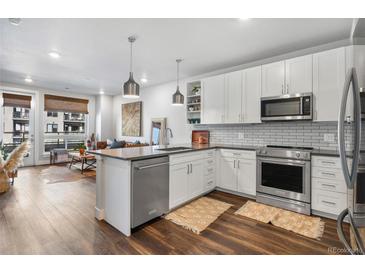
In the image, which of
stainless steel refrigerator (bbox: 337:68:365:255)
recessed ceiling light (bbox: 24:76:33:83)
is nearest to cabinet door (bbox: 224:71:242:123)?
stainless steel refrigerator (bbox: 337:68:365:255)

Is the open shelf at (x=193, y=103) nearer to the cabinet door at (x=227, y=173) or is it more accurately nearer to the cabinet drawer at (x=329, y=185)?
the cabinet door at (x=227, y=173)

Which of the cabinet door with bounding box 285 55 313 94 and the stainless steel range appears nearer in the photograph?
the stainless steel range

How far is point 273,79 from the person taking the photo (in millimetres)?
3066

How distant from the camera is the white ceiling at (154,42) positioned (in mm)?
2328

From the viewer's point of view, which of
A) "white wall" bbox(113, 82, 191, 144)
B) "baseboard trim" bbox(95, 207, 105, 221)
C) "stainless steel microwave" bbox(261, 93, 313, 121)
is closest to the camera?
"baseboard trim" bbox(95, 207, 105, 221)

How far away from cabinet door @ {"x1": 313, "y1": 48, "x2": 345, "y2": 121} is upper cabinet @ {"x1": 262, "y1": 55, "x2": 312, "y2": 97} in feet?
0.32

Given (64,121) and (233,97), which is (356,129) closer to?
(233,97)

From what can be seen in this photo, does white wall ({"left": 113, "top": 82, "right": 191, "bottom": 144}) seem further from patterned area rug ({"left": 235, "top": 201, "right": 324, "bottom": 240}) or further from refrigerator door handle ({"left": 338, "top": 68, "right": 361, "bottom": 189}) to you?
refrigerator door handle ({"left": 338, "top": 68, "right": 361, "bottom": 189})

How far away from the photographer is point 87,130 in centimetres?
724

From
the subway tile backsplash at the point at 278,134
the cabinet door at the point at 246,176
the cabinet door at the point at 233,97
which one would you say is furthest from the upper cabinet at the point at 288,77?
the cabinet door at the point at 246,176

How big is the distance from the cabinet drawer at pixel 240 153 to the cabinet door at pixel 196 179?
54 cm

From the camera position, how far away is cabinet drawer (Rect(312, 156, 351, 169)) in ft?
7.85

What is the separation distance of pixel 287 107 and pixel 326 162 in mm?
975
